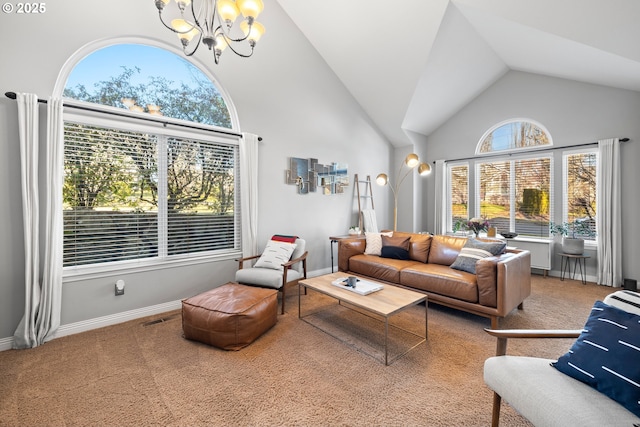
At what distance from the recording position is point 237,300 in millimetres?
2646

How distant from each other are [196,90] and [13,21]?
1.59 m

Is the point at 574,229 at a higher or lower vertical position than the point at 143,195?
lower

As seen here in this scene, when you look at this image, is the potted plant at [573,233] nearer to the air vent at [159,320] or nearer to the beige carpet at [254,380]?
the beige carpet at [254,380]

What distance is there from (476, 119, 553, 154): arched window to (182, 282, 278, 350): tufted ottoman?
Answer: 5.16 meters

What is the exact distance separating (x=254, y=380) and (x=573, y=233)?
5.37 meters

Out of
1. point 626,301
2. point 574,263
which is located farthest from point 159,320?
point 574,263

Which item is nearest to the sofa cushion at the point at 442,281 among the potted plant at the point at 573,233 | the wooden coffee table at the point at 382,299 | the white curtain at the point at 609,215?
the wooden coffee table at the point at 382,299

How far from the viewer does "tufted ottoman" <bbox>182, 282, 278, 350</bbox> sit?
2.42 meters

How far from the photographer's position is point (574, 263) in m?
4.54

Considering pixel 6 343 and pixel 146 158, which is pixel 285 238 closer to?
pixel 146 158

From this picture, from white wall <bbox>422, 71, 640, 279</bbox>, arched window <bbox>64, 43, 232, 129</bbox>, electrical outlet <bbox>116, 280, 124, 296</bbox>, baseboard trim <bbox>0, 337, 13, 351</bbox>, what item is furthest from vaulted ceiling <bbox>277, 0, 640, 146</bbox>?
baseboard trim <bbox>0, 337, 13, 351</bbox>

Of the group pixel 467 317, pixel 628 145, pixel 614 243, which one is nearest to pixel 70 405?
pixel 467 317

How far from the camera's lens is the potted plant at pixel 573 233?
430 centimetres

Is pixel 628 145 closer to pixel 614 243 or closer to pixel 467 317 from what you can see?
pixel 614 243
